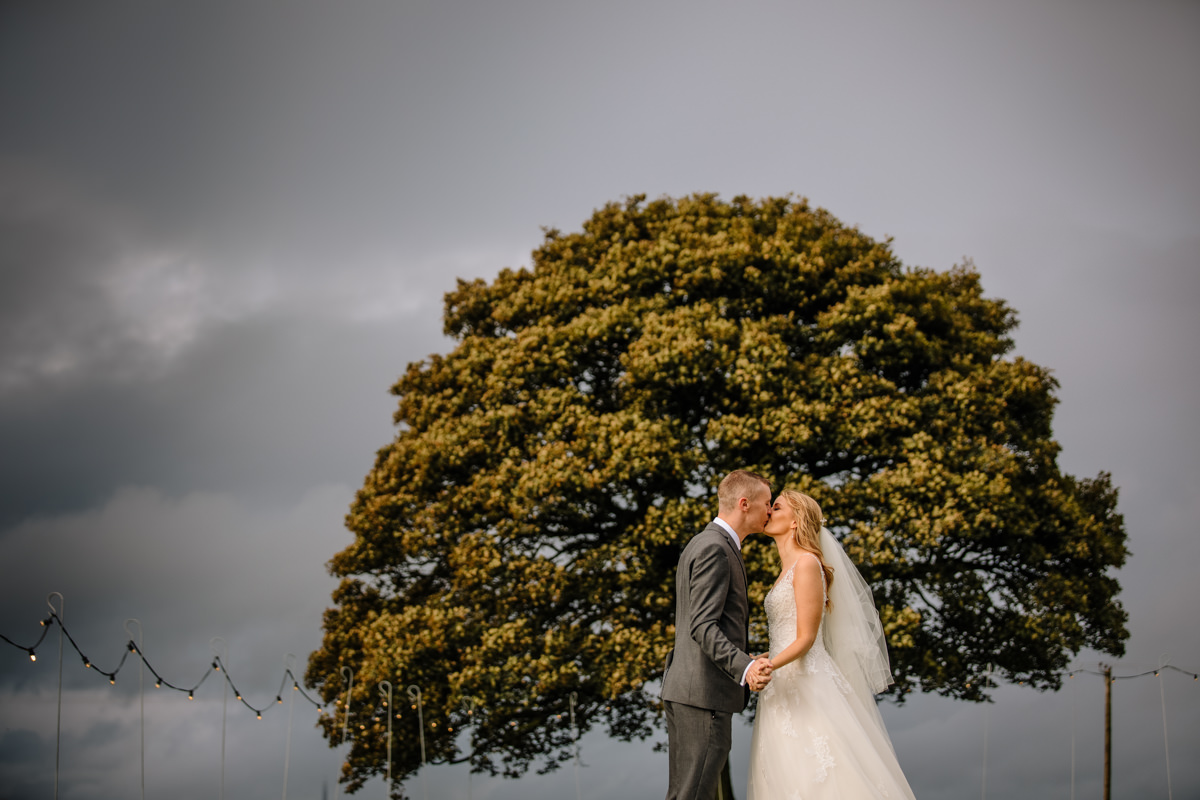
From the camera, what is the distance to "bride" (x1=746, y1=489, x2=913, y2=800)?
5363 mm

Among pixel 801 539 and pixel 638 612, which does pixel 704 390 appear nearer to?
pixel 638 612

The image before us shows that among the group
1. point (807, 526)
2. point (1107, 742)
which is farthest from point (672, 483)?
point (1107, 742)

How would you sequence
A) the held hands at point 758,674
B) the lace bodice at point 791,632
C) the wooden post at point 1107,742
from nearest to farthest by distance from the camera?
the held hands at point 758,674
the lace bodice at point 791,632
the wooden post at point 1107,742

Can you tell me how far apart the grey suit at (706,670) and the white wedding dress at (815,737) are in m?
0.49

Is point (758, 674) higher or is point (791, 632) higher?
point (791, 632)

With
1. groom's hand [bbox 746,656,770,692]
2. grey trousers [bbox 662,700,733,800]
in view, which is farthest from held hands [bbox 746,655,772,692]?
grey trousers [bbox 662,700,733,800]

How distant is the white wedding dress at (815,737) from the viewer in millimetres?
5332

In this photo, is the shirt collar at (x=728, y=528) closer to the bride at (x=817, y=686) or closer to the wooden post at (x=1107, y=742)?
the bride at (x=817, y=686)

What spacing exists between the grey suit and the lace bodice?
1.91 feet

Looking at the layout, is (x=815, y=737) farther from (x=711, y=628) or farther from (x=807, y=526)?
(x=807, y=526)

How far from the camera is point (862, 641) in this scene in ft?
19.3

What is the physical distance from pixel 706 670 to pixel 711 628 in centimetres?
31

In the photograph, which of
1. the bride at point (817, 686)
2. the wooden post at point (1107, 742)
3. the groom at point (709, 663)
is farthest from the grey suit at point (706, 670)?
the wooden post at point (1107, 742)

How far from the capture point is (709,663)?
202 inches
